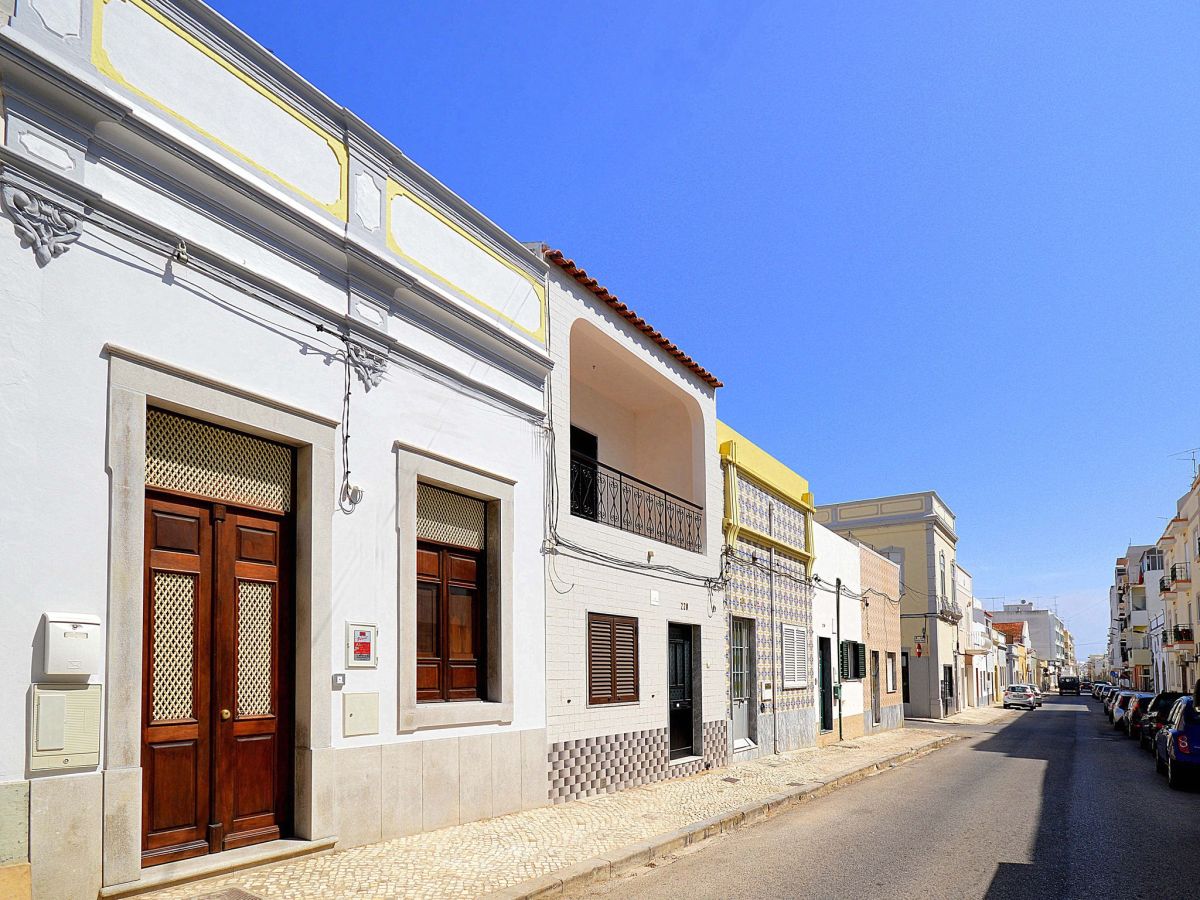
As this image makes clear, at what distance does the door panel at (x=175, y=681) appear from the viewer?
7.01m

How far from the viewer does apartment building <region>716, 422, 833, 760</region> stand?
59.6 feet

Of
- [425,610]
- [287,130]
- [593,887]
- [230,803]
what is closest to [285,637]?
[230,803]

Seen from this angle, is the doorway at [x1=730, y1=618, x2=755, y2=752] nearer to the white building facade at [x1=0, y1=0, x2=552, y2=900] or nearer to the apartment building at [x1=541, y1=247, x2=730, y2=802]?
the apartment building at [x1=541, y1=247, x2=730, y2=802]

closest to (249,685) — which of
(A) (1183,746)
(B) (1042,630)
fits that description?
(A) (1183,746)

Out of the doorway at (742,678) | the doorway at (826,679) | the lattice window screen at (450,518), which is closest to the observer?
the lattice window screen at (450,518)

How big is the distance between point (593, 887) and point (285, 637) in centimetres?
324

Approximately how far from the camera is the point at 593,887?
8.30 metres

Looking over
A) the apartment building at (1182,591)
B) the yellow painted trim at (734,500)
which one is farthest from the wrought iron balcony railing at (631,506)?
the apartment building at (1182,591)

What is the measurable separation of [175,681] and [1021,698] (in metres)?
57.0

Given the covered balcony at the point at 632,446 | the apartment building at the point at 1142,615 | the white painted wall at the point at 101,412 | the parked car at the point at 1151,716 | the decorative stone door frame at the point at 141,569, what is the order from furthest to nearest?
the apartment building at the point at 1142,615
the parked car at the point at 1151,716
the covered balcony at the point at 632,446
the decorative stone door frame at the point at 141,569
the white painted wall at the point at 101,412

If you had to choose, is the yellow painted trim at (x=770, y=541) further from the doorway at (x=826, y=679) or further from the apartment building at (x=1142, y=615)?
the apartment building at (x=1142, y=615)

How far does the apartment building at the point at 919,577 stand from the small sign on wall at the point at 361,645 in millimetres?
35543

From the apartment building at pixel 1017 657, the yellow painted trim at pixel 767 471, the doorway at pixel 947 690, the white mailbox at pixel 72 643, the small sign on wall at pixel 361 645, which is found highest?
the yellow painted trim at pixel 767 471

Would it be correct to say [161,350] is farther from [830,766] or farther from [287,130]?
[830,766]
